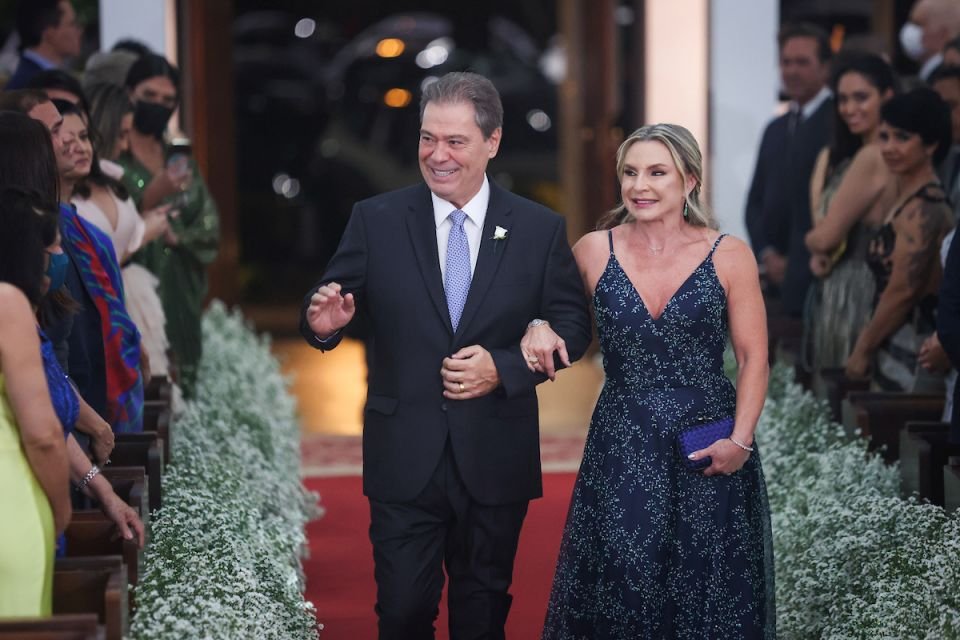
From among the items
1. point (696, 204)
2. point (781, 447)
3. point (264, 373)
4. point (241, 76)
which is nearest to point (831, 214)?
point (781, 447)

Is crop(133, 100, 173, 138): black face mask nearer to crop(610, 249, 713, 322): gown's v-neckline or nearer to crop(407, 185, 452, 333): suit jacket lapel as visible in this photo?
crop(407, 185, 452, 333): suit jacket lapel

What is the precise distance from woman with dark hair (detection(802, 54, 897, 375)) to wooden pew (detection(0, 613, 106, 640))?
397cm

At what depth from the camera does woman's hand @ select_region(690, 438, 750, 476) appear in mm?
4293

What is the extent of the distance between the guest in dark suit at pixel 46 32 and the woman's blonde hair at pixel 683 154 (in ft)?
13.5

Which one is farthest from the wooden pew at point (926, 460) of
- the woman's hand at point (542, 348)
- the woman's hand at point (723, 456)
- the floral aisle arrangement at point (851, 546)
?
the woman's hand at point (542, 348)

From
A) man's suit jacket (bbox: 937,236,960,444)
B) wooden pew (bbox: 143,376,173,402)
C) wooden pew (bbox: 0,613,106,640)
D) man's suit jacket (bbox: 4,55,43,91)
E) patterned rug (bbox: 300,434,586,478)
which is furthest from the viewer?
patterned rug (bbox: 300,434,586,478)

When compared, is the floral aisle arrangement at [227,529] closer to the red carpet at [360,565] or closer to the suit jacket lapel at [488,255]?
the red carpet at [360,565]

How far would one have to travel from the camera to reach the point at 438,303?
4.24 meters

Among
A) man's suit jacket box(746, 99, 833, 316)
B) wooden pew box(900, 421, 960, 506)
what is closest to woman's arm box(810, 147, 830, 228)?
man's suit jacket box(746, 99, 833, 316)

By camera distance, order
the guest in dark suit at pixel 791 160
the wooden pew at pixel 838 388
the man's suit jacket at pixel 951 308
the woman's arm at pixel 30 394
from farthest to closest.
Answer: the guest in dark suit at pixel 791 160 < the wooden pew at pixel 838 388 < the man's suit jacket at pixel 951 308 < the woman's arm at pixel 30 394

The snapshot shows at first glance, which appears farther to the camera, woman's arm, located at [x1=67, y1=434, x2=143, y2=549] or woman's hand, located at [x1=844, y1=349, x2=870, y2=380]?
woman's hand, located at [x1=844, y1=349, x2=870, y2=380]

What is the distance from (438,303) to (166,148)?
3.39 metres

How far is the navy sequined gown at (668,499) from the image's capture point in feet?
14.3

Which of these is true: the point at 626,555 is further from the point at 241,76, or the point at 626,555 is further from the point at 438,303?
the point at 241,76
